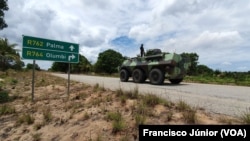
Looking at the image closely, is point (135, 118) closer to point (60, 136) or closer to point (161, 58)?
point (60, 136)

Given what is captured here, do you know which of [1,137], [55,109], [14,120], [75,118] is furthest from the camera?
[55,109]

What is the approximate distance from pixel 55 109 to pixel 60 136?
211 centimetres

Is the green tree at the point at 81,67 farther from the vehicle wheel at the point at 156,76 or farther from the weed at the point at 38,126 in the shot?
the weed at the point at 38,126

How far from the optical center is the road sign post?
7.39m

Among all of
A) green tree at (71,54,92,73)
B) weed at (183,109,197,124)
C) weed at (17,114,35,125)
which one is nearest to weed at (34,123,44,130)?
weed at (17,114,35,125)

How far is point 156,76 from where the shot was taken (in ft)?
42.4

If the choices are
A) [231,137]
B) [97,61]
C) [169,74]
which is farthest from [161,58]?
[97,61]

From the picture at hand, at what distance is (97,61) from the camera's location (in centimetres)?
5134

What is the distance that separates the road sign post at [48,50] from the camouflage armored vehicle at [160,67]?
18.1 feet

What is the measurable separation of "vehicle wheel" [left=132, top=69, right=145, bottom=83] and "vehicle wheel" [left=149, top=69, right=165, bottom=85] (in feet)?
3.24

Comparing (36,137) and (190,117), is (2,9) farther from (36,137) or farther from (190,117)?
(190,117)

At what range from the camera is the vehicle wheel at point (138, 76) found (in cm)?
1415

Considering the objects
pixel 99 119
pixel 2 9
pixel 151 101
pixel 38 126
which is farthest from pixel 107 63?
pixel 99 119

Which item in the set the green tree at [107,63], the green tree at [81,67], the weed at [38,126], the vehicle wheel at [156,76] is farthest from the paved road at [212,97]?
the green tree at [81,67]
